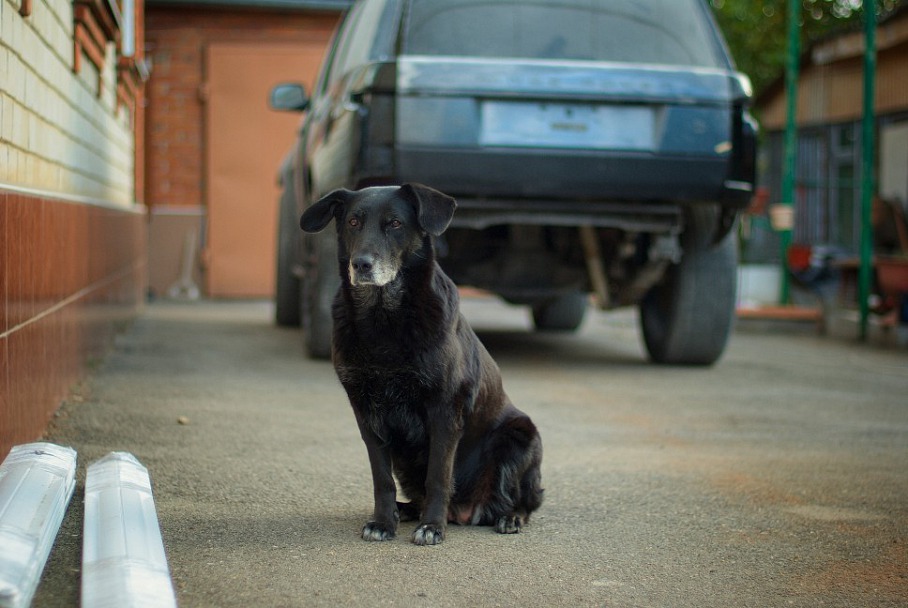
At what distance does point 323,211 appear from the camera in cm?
342

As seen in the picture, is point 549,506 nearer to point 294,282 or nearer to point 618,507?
point 618,507

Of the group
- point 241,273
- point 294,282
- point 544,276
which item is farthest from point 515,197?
point 241,273

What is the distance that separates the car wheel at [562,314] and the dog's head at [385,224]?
20.9ft

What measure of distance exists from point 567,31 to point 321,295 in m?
2.06

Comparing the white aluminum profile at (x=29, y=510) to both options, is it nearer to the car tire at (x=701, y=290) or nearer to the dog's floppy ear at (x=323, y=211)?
the dog's floppy ear at (x=323, y=211)

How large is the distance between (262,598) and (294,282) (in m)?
6.97

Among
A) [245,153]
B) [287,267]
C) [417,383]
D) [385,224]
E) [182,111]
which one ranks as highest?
[182,111]

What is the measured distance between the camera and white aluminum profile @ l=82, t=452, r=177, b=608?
2225 millimetres

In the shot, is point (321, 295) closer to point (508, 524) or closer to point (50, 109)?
point (50, 109)

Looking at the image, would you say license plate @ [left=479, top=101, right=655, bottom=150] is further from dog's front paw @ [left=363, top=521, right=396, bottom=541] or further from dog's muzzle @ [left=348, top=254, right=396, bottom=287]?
dog's front paw @ [left=363, top=521, right=396, bottom=541]

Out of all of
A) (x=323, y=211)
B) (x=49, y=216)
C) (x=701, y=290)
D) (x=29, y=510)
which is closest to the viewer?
(x=29, y=510)

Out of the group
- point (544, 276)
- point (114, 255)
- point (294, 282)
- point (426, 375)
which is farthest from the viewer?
point (294, 282)

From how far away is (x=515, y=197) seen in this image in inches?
239

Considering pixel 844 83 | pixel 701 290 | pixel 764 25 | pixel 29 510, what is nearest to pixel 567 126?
pixel 701 290
